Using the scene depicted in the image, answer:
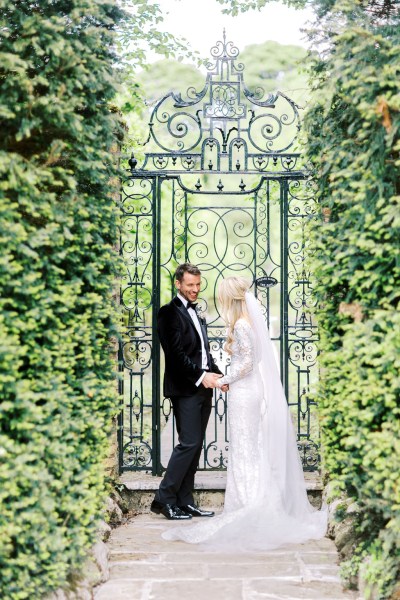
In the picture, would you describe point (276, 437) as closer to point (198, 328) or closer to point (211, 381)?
point (211, 381)

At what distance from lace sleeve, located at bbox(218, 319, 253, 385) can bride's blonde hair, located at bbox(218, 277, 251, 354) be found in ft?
0.19

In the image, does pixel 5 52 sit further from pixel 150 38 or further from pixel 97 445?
pixel 150 38

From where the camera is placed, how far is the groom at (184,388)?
6.96 m

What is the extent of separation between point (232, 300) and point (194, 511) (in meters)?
2.01

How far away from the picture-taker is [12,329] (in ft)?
12.8

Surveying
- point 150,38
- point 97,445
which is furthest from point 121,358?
point 150,38

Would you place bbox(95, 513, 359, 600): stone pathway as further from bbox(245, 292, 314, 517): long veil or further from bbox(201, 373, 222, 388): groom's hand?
bbox(201, 373, 222, 388): groom's hand

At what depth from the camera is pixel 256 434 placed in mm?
6691

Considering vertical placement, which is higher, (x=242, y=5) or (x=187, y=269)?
(x=242, y=5)

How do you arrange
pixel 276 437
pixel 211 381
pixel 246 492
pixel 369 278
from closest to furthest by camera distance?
pixel 369 278 < pixel 246 492 < pixel 276 437 < pixel 211 381

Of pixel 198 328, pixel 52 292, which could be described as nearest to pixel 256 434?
pixel 198 328

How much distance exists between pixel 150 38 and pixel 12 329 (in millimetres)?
6835

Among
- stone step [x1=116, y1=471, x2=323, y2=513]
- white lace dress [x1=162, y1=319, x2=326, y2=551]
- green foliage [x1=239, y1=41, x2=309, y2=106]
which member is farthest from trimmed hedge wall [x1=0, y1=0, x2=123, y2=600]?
green foliage [x1=239, y1=41, x2=309, y2=106]

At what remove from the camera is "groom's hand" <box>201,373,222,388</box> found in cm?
690
